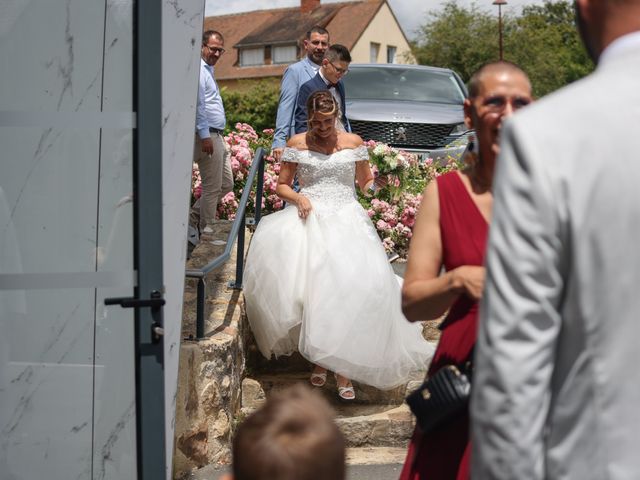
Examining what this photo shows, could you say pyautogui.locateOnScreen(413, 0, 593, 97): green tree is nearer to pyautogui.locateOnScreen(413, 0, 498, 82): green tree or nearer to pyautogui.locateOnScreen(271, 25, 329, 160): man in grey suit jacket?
pyautogui.locateOnScreen(413, 0, 498, 82): green tree

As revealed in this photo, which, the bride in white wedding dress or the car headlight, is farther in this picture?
the car headlight

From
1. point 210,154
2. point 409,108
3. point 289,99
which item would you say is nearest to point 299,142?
point 289,99

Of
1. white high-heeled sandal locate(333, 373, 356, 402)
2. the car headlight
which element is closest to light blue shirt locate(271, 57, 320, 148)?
white high-heeled sandal locate(333, 373, 356, 402)

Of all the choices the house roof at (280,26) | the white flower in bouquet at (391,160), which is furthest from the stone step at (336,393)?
the house roof at (280,26)

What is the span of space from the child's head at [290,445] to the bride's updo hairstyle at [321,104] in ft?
15.5

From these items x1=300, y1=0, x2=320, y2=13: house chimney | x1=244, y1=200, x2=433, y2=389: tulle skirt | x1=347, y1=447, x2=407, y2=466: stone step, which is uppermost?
x1=300, y1=0, x2=320, y2=13: house chimney

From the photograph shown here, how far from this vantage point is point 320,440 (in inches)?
63.5

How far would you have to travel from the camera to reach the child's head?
1.59 m

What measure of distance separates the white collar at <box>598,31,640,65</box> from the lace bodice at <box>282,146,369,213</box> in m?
4.71

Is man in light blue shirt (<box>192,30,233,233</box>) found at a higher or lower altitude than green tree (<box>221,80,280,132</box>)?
higher

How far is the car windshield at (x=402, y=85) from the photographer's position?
11.5 metres

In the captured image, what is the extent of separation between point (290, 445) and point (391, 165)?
6889 millimetres

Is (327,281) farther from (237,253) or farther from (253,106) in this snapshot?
(253,106)

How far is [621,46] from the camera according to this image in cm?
172
